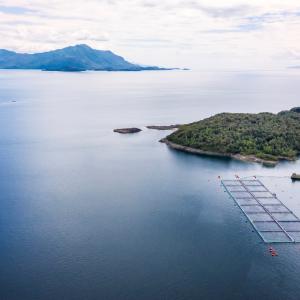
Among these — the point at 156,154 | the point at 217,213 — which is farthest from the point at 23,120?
the point at 217,213

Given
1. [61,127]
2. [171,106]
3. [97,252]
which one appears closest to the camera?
[97,252]

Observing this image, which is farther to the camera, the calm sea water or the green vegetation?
the green vegetation

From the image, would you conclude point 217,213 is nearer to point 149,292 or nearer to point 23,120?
point 149,292

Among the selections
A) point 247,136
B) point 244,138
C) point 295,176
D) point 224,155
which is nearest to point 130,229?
point 295,176

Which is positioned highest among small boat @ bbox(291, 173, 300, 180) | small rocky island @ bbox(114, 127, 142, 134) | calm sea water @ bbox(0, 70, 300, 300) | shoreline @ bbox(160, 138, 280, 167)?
small rocky island @ bbox(114, 127, 142, 134)

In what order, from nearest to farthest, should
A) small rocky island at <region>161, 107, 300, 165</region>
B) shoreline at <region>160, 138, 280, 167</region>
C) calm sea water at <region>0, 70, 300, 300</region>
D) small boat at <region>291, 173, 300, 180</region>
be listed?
1. calm sea water at <region>0, 70, 300, 300</region>
2. small boat at <region>291, 173, 300, 180</region>
3. shoreline at <region>160, 138, 280, 167</region>
4. small rocky island at <region>161, 107, 300, 165</region>

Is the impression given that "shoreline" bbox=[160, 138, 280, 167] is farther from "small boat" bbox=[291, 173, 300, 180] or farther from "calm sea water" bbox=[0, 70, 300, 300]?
"small boat" bbox=[291, 173, 300, 180]

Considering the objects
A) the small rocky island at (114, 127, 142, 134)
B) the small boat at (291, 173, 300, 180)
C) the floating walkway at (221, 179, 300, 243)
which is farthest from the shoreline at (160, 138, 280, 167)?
the small rocky island at (114, 127, 142, 134)

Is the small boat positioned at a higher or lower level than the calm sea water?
higher
